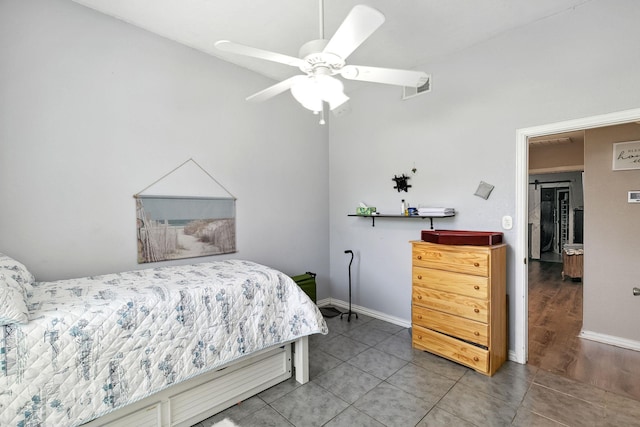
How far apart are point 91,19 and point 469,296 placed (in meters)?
3.76

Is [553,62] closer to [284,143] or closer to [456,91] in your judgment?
[456,91]

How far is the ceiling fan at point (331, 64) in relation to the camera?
136 cm

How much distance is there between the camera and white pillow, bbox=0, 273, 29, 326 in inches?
51.1

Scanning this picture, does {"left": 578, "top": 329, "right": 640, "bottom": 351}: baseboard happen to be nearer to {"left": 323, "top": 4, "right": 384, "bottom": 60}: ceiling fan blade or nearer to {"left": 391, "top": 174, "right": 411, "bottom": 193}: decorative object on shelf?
{"left": 391, "top": 174, "right": 411, "bottom": 193}: decorative object on shelf

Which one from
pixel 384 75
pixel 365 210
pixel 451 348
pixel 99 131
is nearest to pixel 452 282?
pixel 451 348

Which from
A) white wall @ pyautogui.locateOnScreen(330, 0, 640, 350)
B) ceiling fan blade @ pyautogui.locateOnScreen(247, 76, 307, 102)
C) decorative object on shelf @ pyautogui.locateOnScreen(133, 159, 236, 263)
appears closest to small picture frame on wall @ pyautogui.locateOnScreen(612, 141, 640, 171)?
white wall @ pyautogui.locateOnScreen(330, 0, 640, 350)

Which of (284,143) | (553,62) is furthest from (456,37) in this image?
(284,143)

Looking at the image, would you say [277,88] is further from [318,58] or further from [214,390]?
[214,390]

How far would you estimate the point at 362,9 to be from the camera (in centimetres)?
123

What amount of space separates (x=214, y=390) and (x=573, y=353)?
3128 millimetres

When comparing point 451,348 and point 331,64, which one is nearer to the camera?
point 331,64

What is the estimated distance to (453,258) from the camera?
261 cm

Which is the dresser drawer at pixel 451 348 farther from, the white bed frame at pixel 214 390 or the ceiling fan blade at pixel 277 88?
the ceiling fan blade at pixel 277 88

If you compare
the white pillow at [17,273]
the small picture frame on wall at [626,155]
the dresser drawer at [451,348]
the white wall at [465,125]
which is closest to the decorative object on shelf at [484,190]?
the white wall at [465,125]
